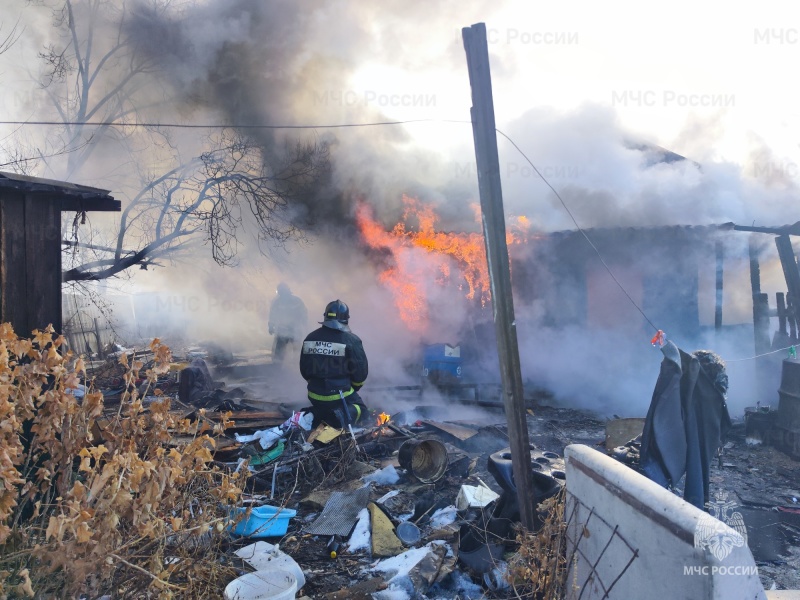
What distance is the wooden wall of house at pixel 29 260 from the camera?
16.9ft

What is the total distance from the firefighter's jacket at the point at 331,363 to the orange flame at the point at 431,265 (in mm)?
6981

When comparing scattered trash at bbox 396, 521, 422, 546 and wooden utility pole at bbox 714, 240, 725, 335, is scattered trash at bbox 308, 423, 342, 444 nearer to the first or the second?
scattered trash at bbox 396, 521, 422, 546

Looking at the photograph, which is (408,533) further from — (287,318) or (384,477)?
(287,318)

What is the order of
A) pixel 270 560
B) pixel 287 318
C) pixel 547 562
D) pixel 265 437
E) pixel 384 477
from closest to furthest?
1. pixel 547 562
2. pixel 270 560
3. pixel 384 477
4. pixel 265 437
5. pixel 287 318

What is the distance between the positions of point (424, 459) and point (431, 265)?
27.3 feet

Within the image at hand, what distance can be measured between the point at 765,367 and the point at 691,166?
7676 mm

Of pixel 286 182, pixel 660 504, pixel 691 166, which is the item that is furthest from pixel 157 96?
pixel 660 504

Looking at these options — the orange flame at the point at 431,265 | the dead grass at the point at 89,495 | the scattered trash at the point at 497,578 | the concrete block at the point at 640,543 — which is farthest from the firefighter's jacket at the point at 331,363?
the orange flame at the point at 431,265

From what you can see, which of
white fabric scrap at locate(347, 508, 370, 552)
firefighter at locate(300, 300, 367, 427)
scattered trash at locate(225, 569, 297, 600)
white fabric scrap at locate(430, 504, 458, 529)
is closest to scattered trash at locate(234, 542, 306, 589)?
scattered trash at locate(225, 569, 297, 600)

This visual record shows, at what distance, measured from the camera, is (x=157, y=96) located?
1524 cm

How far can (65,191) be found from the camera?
17.4 ft

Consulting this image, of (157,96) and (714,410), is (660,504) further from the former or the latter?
(157,96)

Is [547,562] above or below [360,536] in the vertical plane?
above

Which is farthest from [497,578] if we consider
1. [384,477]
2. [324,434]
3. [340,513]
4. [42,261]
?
[42,261]
